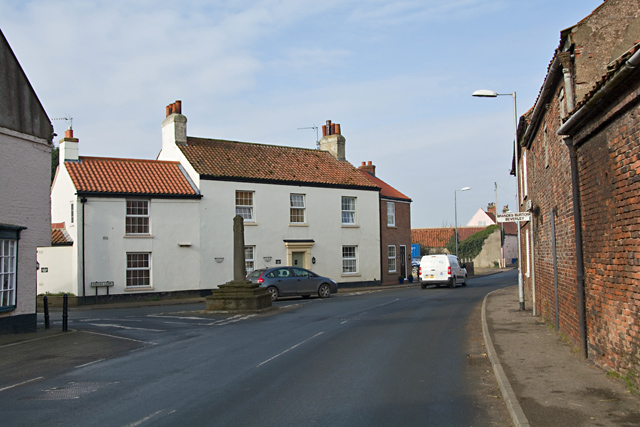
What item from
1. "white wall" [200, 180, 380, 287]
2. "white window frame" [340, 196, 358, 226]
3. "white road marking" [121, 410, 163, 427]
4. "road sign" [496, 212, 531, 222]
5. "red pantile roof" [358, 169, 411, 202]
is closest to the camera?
"white road marking" [121, 410, 163, 427]

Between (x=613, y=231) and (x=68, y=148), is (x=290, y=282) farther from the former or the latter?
(x=613, y=231)

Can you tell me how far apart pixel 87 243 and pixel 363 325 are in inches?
647

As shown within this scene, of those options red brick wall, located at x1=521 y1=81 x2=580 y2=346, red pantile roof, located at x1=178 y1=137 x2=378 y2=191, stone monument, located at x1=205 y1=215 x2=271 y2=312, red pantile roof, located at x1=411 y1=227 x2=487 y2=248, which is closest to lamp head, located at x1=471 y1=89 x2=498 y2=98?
red brick wall, located at x1=521 y1=81 x2=580 y2=346

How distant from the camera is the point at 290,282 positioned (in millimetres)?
26828

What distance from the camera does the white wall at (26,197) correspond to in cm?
1582

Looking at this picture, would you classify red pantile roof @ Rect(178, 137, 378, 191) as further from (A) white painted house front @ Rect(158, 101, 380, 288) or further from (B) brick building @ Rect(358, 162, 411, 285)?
(B) brick building @ Rect(358, 162, 411, 285)

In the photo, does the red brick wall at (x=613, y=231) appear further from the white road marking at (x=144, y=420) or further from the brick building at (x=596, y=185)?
the white road marking at (x=144, y=420)

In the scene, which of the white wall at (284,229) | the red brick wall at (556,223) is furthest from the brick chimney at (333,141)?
the red brick wall at (556,223)

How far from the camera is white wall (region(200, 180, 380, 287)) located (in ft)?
102

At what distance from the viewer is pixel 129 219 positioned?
28828 mm

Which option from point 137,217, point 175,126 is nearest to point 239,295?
point 137,217

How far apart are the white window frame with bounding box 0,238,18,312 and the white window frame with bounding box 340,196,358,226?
76.0 ft

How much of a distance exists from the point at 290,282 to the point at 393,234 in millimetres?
15674

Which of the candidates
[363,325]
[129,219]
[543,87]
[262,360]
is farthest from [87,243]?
[543,87]
